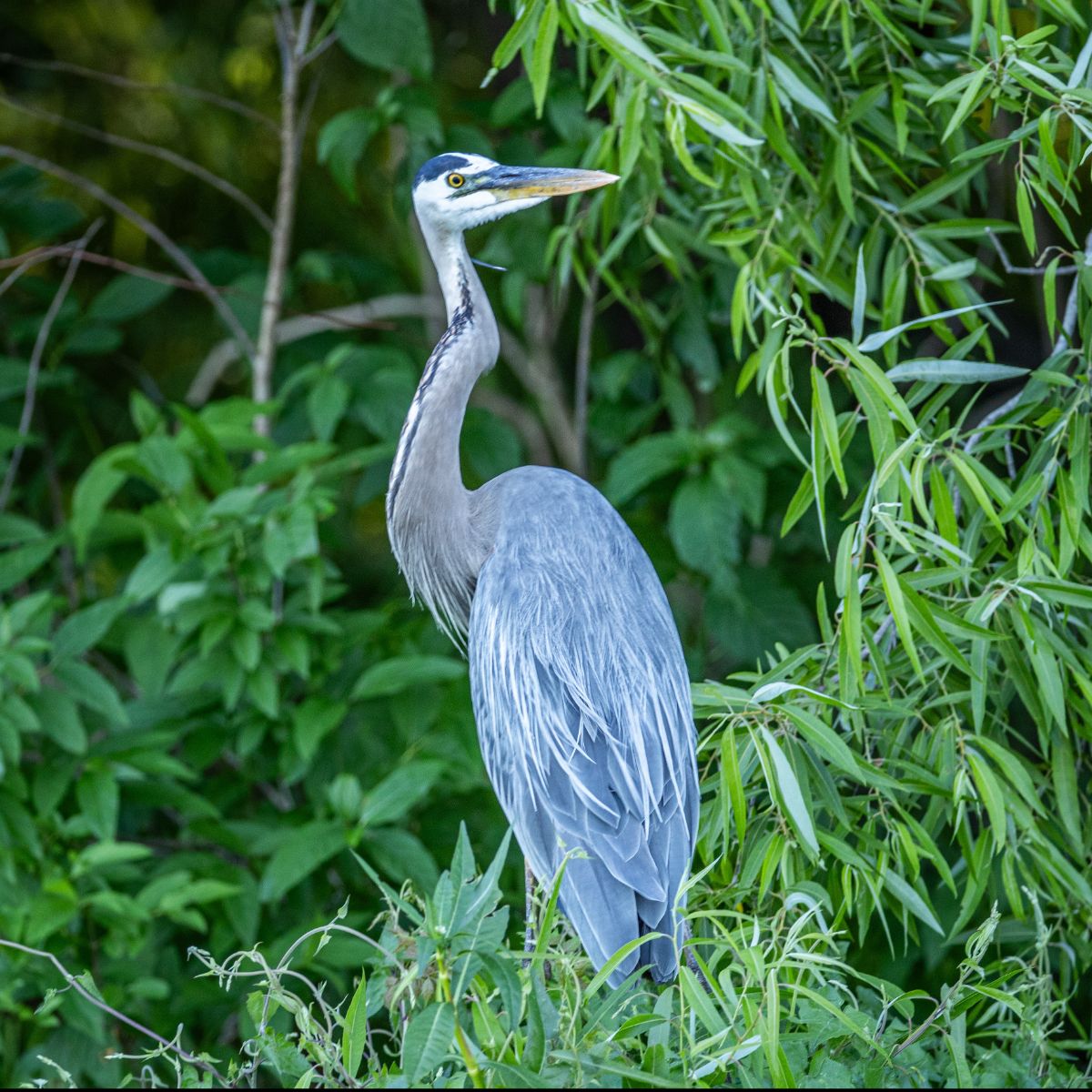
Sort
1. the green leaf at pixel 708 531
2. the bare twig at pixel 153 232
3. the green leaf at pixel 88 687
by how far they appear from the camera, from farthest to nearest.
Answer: the bare twig at pixel 153 232, the green leaf at pixel 708 531, the green leaf at pixel 88 687

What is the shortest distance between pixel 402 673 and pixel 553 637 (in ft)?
3.05

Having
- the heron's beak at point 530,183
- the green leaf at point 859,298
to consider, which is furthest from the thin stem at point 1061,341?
the heron's beak at point 530,183

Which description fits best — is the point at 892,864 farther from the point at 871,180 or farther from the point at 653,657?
the point at 871,180

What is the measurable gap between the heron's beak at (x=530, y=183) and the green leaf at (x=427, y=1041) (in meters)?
1.14

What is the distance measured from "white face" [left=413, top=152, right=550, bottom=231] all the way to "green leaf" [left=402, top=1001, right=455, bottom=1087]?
1131 mm

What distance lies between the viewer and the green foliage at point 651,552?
50.4 inches

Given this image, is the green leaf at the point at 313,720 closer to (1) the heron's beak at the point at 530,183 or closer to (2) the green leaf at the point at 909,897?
(1) the heron's beak at the point at 530,183

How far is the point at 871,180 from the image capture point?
1818 millimetres

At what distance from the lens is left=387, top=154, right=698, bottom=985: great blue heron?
1.45 meters

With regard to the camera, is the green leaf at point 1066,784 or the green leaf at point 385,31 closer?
the green leaf at point 1066,784

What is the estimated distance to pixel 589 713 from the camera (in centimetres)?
156

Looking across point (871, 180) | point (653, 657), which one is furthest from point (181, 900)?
point (871, 180)

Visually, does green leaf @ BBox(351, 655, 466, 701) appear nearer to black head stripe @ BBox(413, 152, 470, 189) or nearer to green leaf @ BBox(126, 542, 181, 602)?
green leaf @ BBox(126, 542, 181, 602)

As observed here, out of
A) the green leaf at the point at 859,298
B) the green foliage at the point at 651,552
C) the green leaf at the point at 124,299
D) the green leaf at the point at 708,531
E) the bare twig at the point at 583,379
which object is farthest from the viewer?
the green leaf at the point at 124,299
